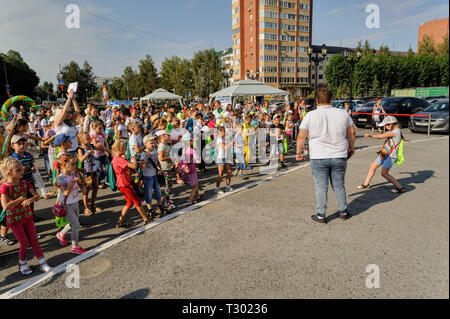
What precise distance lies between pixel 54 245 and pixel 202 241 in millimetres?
2329

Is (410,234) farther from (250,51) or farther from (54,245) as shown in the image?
(250,51)

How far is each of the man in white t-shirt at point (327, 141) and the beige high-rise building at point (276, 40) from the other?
72951mm

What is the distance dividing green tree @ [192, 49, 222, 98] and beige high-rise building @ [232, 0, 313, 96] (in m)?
15.3

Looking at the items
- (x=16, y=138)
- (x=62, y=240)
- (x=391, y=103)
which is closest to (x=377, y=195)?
(x=62, y=240)

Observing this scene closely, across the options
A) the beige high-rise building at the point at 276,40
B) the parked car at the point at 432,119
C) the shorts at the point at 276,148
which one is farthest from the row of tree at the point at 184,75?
the shorts at the point at 276,148

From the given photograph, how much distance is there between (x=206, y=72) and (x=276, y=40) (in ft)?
81.8

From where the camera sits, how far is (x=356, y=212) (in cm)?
505

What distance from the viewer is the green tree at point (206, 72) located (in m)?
63.2

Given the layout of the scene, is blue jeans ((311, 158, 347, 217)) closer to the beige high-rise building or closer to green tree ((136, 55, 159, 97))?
green tree ((136, 55, 159, 97))

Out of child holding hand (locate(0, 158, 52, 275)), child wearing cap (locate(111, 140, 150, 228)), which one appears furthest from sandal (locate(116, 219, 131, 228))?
child holding hand (locate(0, 158, 52, 275))

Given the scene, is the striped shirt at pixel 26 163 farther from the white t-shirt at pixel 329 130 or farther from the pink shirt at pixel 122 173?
the white t-shirt at pixel 329 130

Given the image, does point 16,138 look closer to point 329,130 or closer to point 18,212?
point 18,212

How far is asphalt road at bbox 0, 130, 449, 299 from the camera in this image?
299cm

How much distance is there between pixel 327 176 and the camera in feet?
15.1
